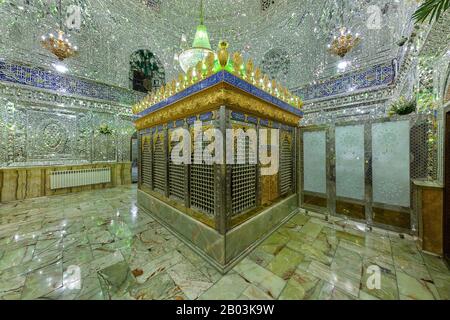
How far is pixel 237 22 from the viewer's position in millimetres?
8328

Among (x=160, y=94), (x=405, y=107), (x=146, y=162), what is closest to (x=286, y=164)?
(x=405, y=107)

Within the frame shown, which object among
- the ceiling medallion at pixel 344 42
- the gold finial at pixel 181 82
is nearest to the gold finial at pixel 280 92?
the gold finial at pixel 181 82

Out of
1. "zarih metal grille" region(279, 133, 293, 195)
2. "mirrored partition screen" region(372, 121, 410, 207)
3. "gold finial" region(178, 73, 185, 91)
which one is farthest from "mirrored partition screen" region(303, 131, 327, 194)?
"gold finial" region(178, 73, 185, 91)

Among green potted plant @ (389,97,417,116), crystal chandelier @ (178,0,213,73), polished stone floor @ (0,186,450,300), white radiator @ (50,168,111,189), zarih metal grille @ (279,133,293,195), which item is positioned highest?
crystal chandelier @ (178,0,213,73)

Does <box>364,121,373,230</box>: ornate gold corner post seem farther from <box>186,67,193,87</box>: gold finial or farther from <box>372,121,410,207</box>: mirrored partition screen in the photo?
<box>186,67,193,87</box>: gold finial

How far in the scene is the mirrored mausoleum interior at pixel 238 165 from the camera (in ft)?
6.84

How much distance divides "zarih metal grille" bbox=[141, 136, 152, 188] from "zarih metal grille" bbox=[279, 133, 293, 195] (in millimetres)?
3018

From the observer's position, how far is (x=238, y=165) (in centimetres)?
256

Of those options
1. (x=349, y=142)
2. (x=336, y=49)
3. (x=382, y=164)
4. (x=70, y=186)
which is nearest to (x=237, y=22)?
(x=336, y=49)

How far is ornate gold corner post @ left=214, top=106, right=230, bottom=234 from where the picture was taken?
223cm

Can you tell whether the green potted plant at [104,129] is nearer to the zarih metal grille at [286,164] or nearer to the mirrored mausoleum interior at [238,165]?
the mirrored mausoleum interior at [238,165]

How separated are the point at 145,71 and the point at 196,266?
934 centimetres

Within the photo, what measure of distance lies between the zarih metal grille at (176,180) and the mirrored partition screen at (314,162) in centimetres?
303

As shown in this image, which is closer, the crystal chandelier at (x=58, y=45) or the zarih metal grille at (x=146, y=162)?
the zarih metal grille at (x=146, y=162)
